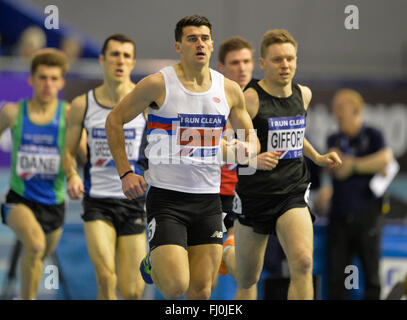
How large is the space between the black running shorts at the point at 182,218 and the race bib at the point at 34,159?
2219 millimetres

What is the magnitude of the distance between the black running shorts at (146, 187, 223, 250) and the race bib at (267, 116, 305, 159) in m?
0.68

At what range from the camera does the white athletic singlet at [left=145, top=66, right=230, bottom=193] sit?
16.0ft

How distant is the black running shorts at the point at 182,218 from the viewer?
484 centimetres

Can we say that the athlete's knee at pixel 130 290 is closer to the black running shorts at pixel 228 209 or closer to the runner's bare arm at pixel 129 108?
the black running shorts at pixel 228 209

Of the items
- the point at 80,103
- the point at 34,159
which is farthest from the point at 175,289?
the point at 34,159

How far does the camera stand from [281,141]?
5.40 meters

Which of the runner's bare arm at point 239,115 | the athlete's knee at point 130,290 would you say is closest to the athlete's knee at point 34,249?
the athlete's knee at point 130,290

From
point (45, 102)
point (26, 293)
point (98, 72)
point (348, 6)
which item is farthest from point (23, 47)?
point (348, 6)

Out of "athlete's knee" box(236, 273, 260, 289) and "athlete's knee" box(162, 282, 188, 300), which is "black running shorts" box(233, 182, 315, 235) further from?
"athlete's knee" box(162, 282, 188, 300)

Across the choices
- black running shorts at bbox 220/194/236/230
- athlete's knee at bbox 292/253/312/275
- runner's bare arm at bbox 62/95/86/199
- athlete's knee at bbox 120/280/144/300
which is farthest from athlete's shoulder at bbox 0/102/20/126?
athlete's knee at bbox 292/253/312/275

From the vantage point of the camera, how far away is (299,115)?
17.8ft

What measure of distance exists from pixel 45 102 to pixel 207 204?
278 cm

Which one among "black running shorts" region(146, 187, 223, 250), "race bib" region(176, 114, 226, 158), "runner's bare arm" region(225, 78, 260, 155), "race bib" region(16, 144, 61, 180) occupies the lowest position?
"black running shorts" region(146, 187, 223, 250)
